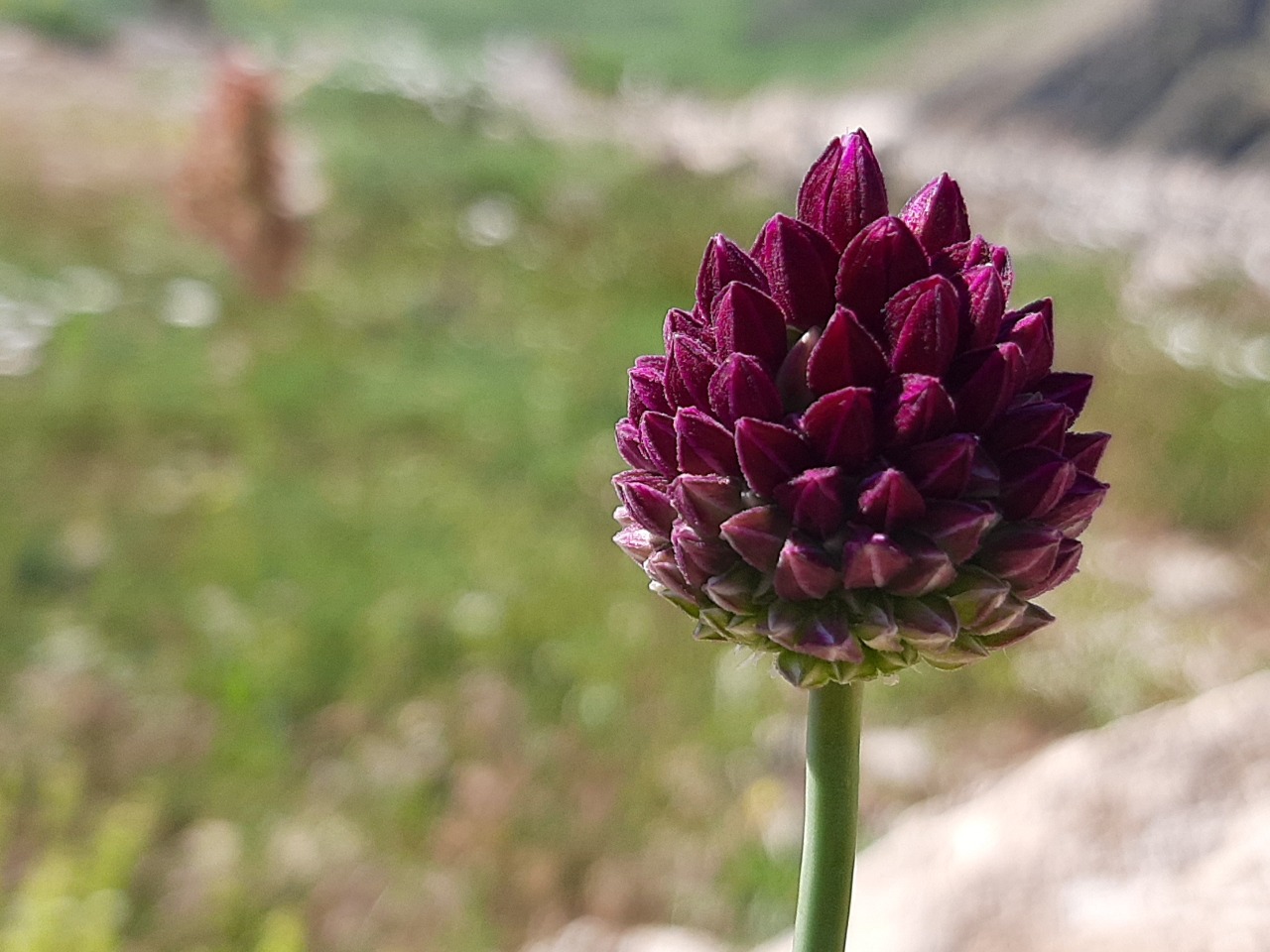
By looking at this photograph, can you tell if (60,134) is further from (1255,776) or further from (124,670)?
(1255,776)

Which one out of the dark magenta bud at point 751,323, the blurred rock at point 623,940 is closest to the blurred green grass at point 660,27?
the blurred rock at point 623,940

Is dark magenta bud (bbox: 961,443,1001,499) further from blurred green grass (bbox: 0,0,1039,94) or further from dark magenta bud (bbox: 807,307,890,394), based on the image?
blurred green grass (bbox: 0,0,1039,94)

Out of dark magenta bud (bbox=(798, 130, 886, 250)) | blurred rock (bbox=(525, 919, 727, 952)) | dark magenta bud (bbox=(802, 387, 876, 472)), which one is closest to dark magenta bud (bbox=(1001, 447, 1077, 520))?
dark magenta bud (bbox=(802, 387, 876, 472))

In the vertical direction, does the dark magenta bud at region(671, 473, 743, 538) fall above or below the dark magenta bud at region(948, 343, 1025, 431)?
below

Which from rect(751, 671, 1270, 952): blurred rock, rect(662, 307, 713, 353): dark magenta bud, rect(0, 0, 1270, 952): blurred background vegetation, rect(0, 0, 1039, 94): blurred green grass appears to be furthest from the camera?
rect(0, 0, 1039, 94): blurred green grass

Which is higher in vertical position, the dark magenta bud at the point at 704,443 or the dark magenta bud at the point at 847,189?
the dark magenta bud at the point at 847,189

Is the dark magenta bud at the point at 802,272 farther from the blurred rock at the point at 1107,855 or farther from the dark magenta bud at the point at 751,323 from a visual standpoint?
the blurred rock at the point at 1107,855
